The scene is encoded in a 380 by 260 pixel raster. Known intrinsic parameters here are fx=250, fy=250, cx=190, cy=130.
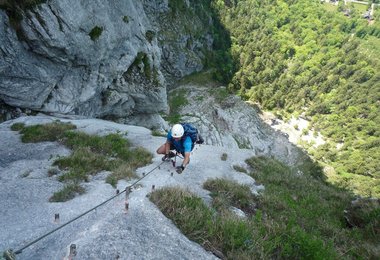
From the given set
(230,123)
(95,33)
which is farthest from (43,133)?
(230,123)

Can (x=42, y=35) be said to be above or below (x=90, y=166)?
above

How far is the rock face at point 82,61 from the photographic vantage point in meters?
20.0

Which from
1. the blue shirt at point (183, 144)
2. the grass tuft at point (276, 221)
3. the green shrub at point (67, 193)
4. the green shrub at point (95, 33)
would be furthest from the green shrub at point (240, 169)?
the green shrub at point (95, 33)

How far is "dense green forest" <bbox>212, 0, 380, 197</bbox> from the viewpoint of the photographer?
286ft

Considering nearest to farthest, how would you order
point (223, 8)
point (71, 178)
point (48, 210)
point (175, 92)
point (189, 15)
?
point (48, 210), point (71, 178), point (175, 92), point (189, 15), point (223, 8)

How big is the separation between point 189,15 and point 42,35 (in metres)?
60.8

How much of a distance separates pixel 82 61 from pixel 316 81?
105 metres

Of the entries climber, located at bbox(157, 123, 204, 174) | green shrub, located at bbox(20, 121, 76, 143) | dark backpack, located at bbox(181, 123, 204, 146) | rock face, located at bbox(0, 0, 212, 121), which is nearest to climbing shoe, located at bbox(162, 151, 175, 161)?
climber, located at bbox(157, 123, 204, 174)

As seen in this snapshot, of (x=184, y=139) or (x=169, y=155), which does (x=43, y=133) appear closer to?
(x=169, y=155)

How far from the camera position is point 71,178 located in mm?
10992

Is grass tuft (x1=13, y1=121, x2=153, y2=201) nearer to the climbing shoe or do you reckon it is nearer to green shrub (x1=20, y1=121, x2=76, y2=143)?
green shrub (x1=20, y1=121, x2=76, y2=143)

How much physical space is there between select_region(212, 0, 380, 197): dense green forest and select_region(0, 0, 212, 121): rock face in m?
50.6

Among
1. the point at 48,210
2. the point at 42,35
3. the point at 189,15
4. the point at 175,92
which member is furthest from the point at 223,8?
the point at 48,210

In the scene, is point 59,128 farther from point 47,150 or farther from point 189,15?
point 189,15
